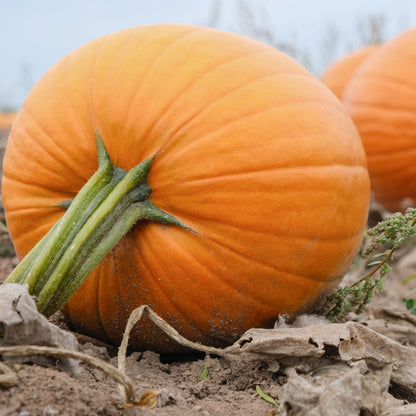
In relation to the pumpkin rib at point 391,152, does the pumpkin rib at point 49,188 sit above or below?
above

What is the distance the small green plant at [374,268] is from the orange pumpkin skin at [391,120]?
203cm

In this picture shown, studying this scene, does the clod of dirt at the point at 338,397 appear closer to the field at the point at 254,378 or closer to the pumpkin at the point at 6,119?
the field at the point at 254,378

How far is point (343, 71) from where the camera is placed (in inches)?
223

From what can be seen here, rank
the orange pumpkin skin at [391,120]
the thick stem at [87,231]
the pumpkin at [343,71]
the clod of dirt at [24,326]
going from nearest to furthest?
the clod of dirt at [24,326], the thick stem at [87,231], the orange pumpkin skin at [391,120], the pumpkin at [343,71]

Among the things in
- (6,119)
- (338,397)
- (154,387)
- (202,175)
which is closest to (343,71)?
(202,175)

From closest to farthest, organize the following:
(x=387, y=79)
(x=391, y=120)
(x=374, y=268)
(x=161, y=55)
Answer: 1. (x=161, y=55)
2. (x=374, y=268)
3. (x=391, y=120)
4. (x=387, y=79)

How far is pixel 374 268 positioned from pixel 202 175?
0.64m

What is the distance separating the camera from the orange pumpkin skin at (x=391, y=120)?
3.79m

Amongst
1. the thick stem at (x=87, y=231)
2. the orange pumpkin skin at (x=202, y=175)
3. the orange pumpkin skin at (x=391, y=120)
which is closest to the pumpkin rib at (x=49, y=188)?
the orange pumpkin skin at (x=202, y=175)

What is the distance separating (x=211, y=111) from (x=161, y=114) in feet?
0.43

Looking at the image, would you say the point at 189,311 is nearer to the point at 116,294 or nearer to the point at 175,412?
the point at 116,294

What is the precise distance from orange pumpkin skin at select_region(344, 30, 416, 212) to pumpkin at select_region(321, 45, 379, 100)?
4.94ft

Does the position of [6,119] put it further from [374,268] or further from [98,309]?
[374,268]

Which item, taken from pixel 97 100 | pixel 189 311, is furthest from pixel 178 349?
pixel 97 100
